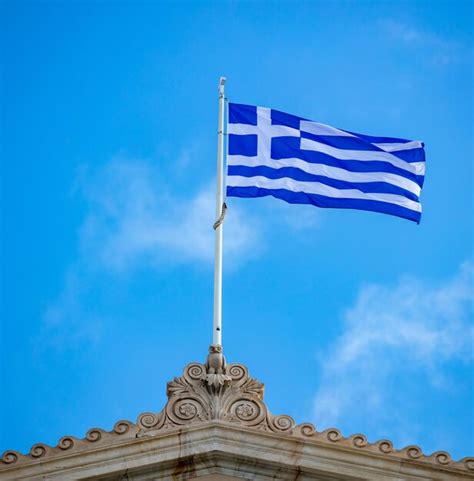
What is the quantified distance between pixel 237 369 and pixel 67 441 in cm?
341

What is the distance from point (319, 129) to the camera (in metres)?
38.6

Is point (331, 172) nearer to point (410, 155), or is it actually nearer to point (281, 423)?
point (410, 155)

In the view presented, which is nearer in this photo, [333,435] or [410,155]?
[333,435]

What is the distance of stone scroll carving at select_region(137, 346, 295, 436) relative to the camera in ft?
103

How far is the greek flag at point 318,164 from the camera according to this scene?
1467 inches

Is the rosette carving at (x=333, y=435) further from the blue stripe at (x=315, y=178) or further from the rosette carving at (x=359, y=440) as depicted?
the blue stripe at (x=315, y=178)

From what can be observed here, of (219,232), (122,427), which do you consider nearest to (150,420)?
(122,427)

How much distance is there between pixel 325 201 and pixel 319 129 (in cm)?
211

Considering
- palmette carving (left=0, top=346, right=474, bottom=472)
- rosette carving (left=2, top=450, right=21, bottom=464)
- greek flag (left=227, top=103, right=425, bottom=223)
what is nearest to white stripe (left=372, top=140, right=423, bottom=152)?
greek flag (left=227, top=103, right=425, bottom=223)

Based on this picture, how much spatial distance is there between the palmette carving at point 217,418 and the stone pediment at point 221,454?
2 centimetres

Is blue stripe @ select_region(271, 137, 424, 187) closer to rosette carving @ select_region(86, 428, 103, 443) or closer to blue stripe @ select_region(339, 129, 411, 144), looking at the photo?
blue stripe @ select_region(339, 129, 411, 144)

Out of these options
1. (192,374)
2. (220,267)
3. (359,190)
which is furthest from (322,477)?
(359,190)

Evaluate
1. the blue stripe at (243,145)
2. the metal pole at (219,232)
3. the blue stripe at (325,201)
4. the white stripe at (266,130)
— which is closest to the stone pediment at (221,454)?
the metal pole at (219,232)

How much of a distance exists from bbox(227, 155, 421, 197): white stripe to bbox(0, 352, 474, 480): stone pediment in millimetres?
7600
